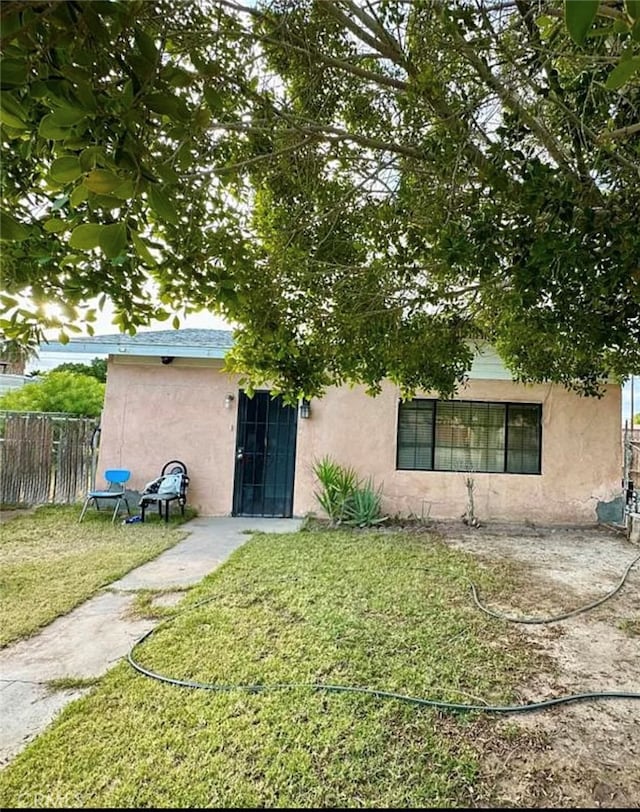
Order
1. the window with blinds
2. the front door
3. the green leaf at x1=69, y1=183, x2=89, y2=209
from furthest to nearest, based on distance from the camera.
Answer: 1. the window with blinds
2. the front door
3. the green leaf at x1=69, y1=183, x2=89, y2=209

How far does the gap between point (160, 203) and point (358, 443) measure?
7485 millimetres

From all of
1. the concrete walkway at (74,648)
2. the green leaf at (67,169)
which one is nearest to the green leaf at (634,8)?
the green leaf at (67,169)

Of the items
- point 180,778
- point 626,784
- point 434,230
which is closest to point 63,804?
point 180,778

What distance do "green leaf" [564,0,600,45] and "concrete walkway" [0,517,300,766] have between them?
342 cm

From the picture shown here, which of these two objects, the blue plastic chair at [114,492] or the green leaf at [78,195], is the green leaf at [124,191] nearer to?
the green leaf at [78,195]

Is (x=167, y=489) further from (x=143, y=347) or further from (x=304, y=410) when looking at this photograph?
(x=304, y=410)

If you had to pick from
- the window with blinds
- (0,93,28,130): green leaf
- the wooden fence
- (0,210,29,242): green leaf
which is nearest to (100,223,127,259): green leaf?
(0,93,28,130): green leaf

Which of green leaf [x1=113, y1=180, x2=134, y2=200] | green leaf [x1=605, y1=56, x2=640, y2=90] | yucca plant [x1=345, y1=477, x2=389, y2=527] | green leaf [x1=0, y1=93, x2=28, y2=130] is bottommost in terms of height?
yucca plant [x1=345, y1=477, x2=389, y2=527]

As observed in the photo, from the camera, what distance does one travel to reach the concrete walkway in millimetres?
2582

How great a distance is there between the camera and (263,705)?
2.65m

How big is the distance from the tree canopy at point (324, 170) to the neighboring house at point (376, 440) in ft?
11.4

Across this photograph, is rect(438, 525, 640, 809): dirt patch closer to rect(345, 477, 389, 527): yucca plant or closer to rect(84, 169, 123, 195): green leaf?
rect(345, 477, 389, 527): yucca plant

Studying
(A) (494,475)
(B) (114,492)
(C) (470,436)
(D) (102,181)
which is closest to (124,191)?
(D) (102,181)

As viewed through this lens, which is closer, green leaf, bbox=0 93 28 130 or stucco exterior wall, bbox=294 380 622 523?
green leaf, bbox=0 93 28 130
